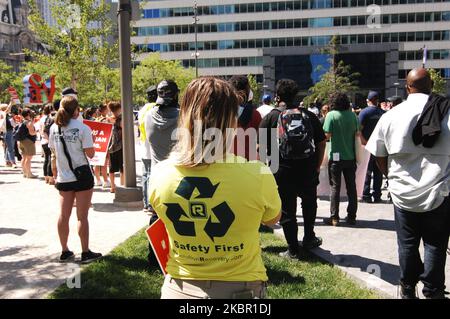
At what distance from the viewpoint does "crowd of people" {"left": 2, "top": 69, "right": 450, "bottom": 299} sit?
85.4 inches

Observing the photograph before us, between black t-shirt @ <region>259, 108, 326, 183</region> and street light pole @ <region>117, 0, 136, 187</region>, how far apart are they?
12.2 feet

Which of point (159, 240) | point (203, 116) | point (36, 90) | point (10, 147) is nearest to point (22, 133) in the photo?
point (10, 147)

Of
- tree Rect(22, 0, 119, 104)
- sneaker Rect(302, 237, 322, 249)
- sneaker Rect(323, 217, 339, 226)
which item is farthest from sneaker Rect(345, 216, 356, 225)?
tree Rect(22, 0, 119, 104)

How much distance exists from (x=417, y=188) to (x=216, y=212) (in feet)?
7.47

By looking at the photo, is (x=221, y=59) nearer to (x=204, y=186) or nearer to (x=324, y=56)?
(x=324, y=56)

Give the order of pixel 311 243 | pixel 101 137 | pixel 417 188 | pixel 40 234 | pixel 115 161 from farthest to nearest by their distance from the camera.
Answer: pixel 115 161, pixel 101 137, pixel 40 234, pixel 311 243, pixel 417 188

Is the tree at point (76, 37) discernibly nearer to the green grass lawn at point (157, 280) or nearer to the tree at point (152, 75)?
the green grass lawn at point (157, 280)

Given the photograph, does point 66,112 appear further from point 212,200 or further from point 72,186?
point 212,200

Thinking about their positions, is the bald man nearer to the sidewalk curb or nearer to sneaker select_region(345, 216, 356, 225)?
the sidewalk curb

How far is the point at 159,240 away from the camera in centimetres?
275

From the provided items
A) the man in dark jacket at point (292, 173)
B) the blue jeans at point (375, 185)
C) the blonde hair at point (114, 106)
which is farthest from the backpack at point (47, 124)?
the blue jeans at point (375, 185)

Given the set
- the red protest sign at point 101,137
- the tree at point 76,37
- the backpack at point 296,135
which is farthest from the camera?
the tree at point 76,37

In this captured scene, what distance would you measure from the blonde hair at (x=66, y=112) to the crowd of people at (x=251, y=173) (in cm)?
1

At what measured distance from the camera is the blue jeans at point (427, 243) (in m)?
3.77
